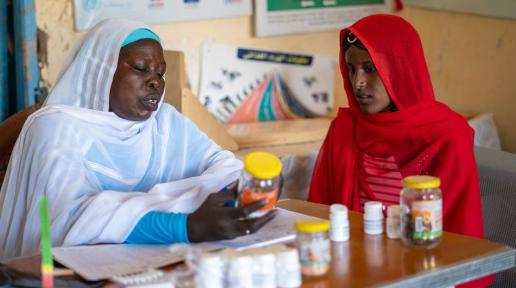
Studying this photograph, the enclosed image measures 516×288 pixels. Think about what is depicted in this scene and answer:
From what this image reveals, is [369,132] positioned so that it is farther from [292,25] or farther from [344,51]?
[292,25]

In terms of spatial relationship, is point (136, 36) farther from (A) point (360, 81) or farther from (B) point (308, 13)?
(B) point (308, 13)

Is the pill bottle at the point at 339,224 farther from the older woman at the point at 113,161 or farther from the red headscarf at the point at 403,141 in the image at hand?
the red headscarf at the point at 403,141

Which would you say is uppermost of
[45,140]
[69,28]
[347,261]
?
[69,28]

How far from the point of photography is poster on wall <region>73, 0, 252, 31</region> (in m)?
3.82

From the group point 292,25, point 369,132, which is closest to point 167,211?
point 369,132

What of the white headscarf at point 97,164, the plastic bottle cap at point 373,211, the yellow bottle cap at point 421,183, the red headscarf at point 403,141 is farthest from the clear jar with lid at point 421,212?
the red headscarf at point 403,141

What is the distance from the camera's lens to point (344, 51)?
3.16 metres

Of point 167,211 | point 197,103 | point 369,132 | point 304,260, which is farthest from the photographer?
point 197,103

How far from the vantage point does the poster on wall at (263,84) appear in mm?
4219

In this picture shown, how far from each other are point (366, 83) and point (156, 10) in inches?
50.8

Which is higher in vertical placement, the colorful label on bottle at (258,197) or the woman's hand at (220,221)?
the colorful label on bottle at (258,197)

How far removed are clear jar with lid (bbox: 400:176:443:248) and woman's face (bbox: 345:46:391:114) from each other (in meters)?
0.93

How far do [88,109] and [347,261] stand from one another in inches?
36.4

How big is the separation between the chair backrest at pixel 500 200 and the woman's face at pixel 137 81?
140 cm
